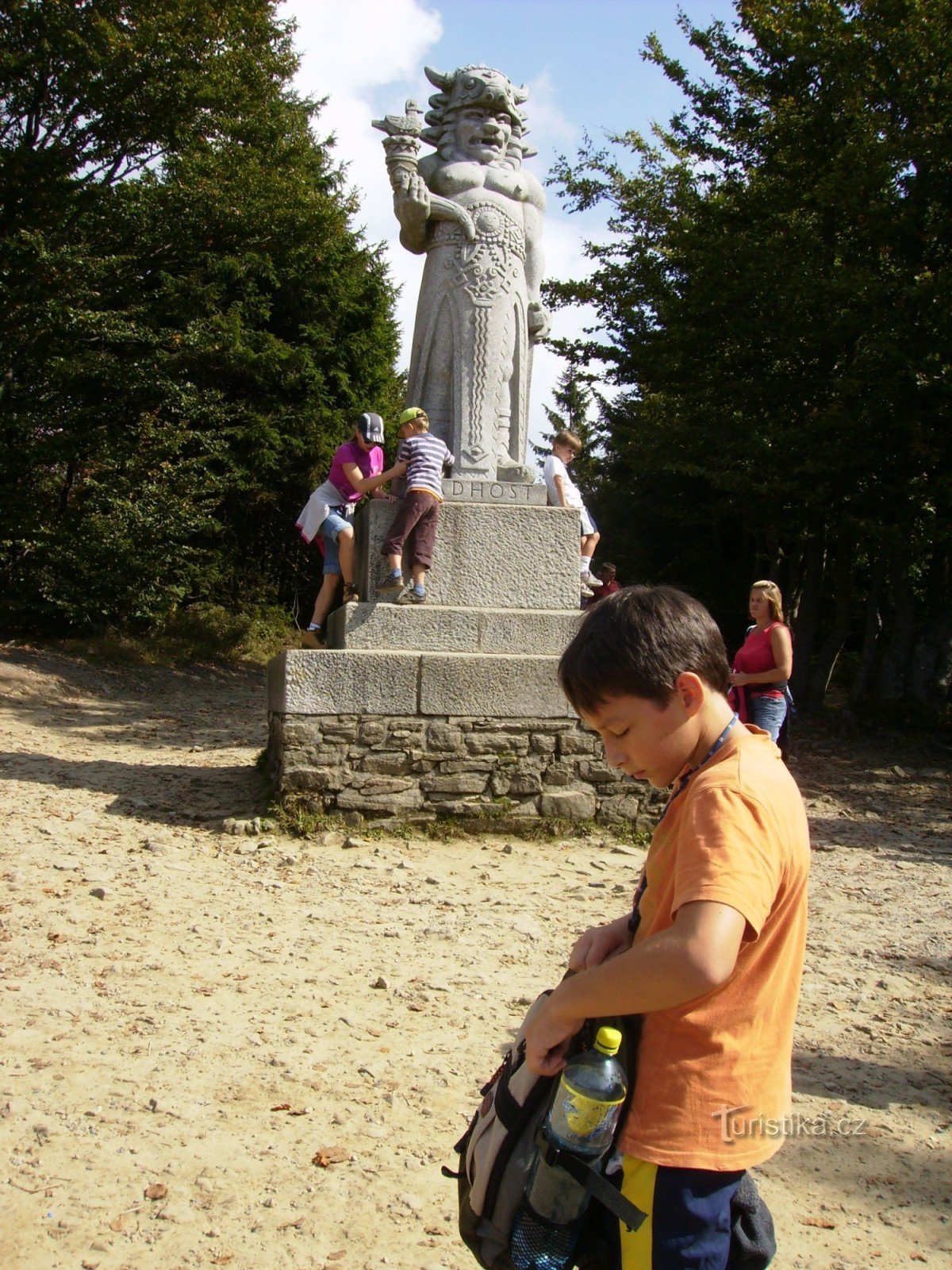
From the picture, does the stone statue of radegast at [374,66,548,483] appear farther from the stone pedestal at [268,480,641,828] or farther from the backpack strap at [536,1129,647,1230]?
the backpack strap at [536,1129,647,1230]

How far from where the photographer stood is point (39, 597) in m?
13.8

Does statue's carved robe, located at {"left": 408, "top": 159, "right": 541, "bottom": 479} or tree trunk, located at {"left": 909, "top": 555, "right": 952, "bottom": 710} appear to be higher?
statue's carved robe, located at {"left": 408, "top": 159, "right": 541, "bottom": 479}

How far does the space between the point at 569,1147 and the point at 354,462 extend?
5.54 m

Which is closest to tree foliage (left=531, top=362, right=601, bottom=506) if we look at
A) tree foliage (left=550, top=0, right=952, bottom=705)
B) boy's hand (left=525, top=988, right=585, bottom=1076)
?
tree foliage (left=550, top=0, right=952, bottom=705)

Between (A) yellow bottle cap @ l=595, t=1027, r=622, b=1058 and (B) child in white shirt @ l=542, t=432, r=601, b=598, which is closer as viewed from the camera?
(A) yellow bottle cap @ l=595, t=1027, r=622, b=1058

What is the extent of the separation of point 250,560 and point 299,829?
1254 cm

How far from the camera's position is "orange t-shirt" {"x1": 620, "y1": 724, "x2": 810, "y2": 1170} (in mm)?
1289

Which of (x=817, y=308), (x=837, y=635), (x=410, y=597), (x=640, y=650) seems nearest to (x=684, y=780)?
(x=640, y=650)

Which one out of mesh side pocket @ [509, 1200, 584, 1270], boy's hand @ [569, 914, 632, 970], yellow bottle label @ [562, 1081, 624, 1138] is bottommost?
mesh side pocket @ [509, 1200, 584, 1270]

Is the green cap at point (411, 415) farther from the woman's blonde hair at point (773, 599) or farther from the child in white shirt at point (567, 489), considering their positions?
the woman's blonde hair at point (773, 599)

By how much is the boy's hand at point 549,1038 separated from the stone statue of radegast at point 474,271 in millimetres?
5539

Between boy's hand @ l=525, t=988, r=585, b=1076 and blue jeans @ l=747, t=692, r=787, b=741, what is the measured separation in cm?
501

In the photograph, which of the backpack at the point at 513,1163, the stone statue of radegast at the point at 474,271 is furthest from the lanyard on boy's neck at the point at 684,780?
the stone statue of radegast at the point at 474,271

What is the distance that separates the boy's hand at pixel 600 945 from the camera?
1449mm
